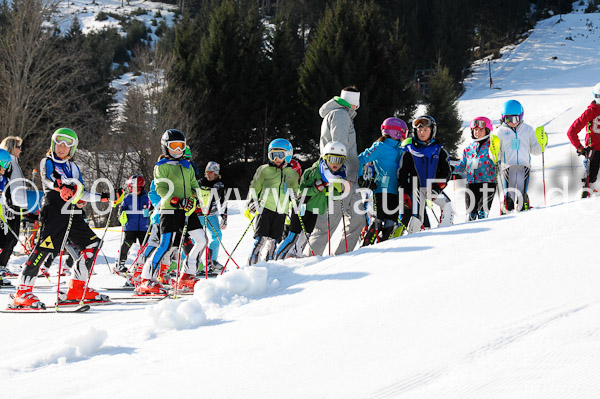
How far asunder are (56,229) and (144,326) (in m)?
2.11

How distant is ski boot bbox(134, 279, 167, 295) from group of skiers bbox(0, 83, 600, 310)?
1cm

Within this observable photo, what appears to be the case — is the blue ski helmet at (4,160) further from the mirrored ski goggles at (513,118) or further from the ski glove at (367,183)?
the mirrored ski goggles at (513,118)

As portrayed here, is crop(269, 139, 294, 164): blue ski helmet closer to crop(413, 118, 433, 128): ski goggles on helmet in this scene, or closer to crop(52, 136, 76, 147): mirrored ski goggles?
crop(413, 118, 433, 128): ski goggles on helmet

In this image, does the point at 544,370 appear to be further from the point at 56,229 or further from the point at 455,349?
the point at 56,229

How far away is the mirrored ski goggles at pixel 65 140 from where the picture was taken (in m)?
6.38

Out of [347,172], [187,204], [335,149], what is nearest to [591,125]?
[347,172]

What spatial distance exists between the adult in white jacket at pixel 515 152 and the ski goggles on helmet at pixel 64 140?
5.11 m

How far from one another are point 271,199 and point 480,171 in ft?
8.88

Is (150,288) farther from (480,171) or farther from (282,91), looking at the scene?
(282,91)

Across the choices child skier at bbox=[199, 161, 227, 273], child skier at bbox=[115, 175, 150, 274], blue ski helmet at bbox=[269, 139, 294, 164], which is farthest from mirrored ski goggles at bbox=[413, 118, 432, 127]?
child skier at bbox=[115, 175, 150, 274]

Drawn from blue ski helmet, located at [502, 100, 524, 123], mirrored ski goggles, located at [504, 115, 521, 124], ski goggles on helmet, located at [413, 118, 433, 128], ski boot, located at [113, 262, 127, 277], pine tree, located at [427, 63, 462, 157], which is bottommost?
ski boot, located at [113, 262, 127, 277]

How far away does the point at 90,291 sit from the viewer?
684cm

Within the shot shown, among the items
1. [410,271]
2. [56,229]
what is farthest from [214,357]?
[56,229]

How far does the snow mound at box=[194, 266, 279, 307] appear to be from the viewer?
5.34 metres
